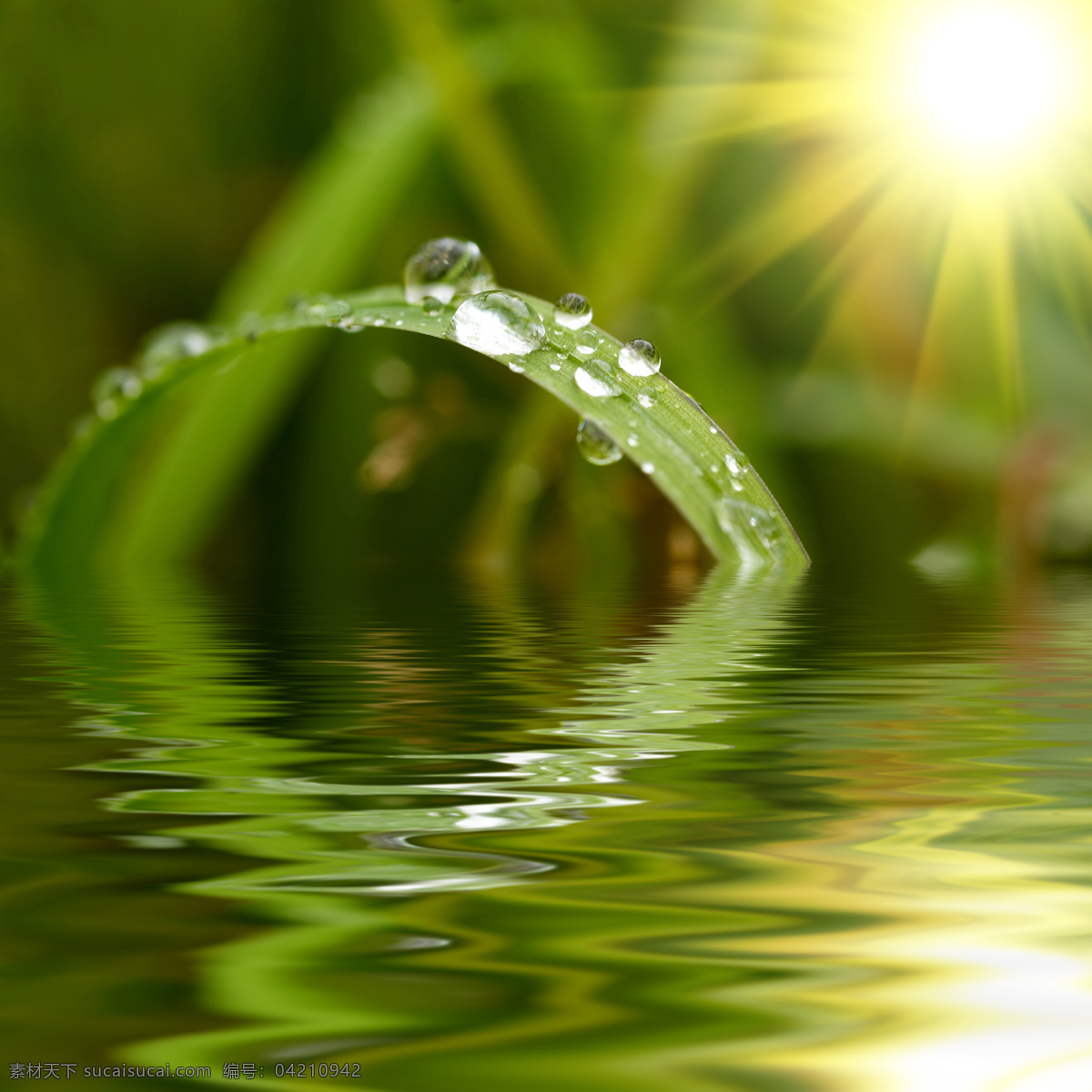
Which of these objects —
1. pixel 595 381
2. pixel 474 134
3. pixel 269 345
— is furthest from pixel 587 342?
pixel 474 134

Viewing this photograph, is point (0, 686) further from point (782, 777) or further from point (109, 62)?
point (109, 62)

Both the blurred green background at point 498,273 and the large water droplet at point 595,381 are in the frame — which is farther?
the blurred green background at point 498,273

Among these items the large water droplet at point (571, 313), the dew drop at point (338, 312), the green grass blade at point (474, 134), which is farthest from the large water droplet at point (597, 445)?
the green grass blade at point (474, 134)

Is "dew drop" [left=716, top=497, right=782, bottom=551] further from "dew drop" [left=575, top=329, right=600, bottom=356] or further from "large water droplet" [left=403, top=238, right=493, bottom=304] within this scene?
"large water droplet" [left=403, top=238, right=493, bottom=304]

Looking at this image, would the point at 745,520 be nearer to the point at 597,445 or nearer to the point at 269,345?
the point at 597,445

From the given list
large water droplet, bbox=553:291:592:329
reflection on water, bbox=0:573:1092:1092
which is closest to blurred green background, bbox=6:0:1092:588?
large water droplet, bbox=553:291:592:329

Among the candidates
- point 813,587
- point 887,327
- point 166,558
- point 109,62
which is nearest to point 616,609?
point 813,587

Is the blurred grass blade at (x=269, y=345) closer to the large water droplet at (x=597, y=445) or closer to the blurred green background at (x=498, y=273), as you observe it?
the blurred green background at (x=498, y=273)
